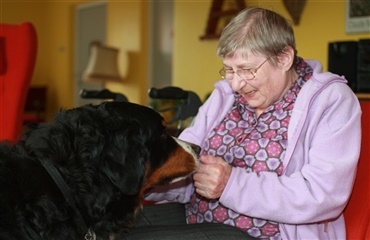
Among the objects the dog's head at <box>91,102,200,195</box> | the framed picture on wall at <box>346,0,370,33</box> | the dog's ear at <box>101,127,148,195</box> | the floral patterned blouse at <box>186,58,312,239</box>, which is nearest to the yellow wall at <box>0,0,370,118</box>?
the framed picture on wall at <box>346,0,370,33</box>

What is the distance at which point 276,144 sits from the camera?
4.92 feet

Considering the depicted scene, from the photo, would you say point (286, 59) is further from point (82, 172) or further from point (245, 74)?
point (82, 172)

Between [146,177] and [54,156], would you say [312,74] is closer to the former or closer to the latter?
[146,177]

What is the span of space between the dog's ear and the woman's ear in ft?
1.69

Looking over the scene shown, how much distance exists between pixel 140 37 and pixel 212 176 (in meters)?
5.69

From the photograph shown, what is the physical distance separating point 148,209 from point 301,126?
61 cm

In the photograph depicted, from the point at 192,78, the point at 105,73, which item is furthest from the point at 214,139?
the point at 105,73

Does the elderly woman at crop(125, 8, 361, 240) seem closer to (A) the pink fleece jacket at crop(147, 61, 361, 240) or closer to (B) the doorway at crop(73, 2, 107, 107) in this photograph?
(A) the pink fleece jacket at crop(147, 61, 361, 240)

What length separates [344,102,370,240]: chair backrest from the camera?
1.47 m

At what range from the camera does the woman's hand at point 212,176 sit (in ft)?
4.75

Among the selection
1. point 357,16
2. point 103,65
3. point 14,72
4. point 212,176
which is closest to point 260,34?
point 212,176

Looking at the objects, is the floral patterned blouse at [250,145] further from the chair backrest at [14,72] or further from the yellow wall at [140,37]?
the chair backrest at [14,72]

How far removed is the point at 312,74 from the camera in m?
1.57

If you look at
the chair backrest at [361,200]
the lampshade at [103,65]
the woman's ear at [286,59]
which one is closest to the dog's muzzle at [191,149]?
the woman's ear at [286,59]
